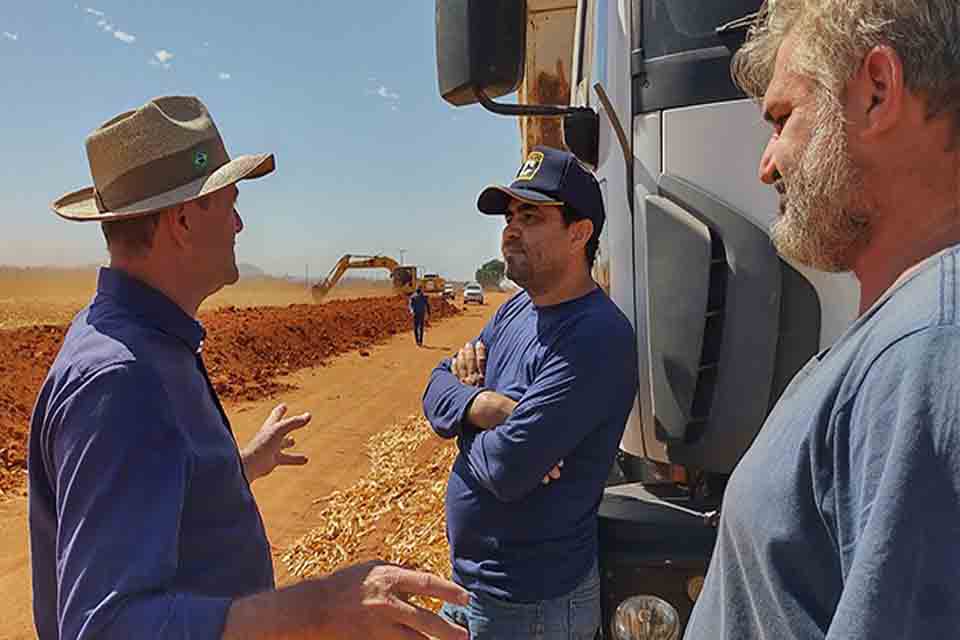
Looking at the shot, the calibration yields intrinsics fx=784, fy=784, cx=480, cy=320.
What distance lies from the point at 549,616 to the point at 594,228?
1.35m

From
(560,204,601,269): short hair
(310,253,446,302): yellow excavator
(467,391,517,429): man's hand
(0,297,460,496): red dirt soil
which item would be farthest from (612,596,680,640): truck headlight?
(310,253,446,302): yellow excavator

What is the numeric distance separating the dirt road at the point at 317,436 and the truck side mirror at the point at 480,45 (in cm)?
472

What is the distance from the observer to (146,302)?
178 centimetres

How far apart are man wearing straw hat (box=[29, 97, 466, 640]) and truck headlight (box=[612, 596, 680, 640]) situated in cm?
123

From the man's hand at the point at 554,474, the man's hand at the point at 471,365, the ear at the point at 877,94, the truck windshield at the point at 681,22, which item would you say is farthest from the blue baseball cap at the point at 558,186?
the ear at the point at 877,94

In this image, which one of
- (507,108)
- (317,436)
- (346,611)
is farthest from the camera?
(317,436)

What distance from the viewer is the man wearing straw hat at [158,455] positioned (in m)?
1.40

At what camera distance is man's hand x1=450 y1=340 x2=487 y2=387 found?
2.99 metres

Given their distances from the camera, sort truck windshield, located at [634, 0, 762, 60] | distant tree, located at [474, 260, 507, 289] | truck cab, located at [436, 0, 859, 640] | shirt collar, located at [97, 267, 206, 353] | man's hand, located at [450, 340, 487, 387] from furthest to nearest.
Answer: distant tree, located at [474, 260, 507, 289], man's hand, located at [450, 340, 487, 387], truck windshield, located at [634, 0, 762, 60], truck cab, located at [436, 0, 859, 640], shirt collar, located at [97, 267, 206, 353]

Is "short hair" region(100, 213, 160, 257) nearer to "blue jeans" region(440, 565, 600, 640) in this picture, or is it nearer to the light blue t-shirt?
the light blue t-shirt

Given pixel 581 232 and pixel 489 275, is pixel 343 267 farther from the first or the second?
pixel 489 275

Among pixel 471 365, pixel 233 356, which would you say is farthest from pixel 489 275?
pixel 471 365

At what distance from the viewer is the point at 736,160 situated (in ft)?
7.94

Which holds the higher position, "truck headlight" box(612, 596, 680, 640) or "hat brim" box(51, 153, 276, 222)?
"hat brim" box(51, 153, 276, 222)
